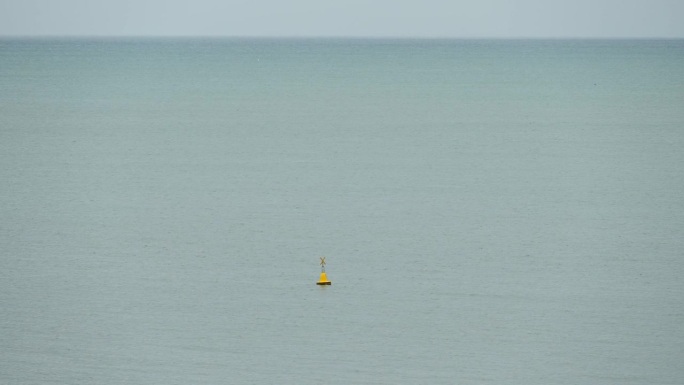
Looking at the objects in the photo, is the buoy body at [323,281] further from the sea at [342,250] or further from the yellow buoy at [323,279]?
the sea at [342,250]

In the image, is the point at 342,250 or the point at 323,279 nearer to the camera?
the point at 323,279

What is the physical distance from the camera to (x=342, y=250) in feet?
99.9

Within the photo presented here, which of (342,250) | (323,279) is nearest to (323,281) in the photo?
(323,279)

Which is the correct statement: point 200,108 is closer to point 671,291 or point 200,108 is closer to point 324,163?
point 324,163

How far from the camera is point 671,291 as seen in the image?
26.7 m

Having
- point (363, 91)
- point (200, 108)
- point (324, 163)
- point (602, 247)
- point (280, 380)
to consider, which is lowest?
point (280, 380)

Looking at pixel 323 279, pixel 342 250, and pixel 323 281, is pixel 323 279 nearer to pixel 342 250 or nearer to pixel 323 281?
pixel 323 281

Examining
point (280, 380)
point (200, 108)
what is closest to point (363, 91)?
point (200, 108)

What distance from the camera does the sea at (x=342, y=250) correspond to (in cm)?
2291

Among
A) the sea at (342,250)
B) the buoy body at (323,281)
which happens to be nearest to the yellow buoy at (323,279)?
the buoy body at (323,281)

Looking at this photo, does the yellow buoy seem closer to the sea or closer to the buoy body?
the buoy body

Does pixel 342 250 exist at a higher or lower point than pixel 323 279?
higher

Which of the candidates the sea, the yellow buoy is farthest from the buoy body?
the sea

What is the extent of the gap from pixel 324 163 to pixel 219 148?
6.61 metres
